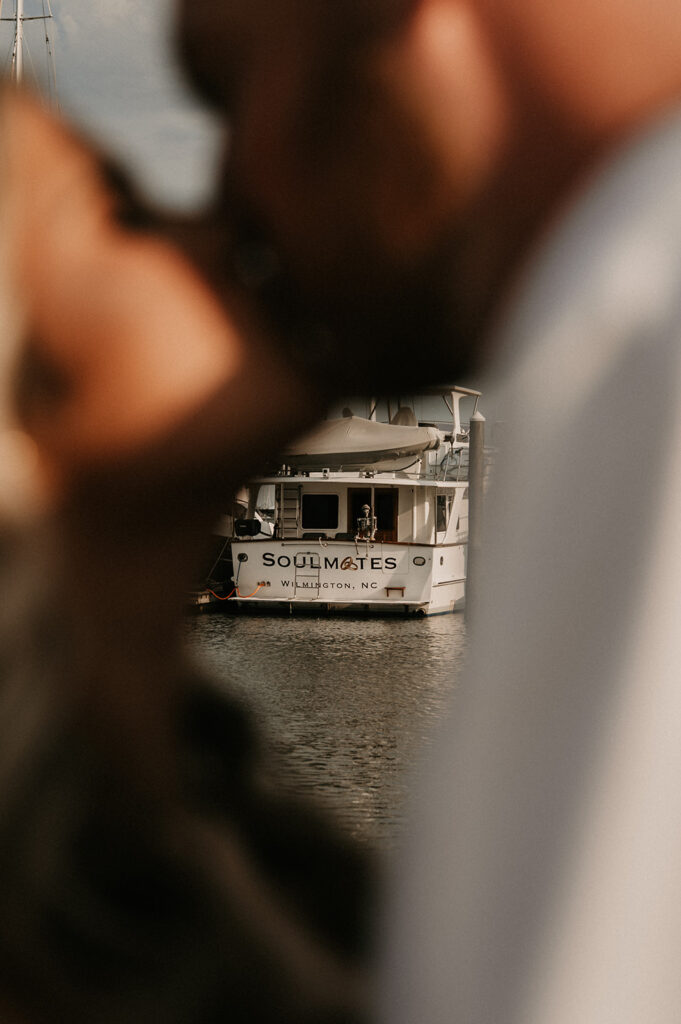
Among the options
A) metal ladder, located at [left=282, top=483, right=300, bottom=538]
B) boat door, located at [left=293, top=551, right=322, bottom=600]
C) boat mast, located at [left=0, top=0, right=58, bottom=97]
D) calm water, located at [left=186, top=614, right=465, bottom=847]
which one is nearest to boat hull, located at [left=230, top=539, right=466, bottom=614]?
boat door, located at [left=293, top=551, right=322, bottom=600]

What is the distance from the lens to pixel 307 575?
5.14 metres

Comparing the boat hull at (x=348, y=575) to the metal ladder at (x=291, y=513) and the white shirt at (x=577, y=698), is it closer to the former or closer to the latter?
the metal ladder at (x=291, y=513)

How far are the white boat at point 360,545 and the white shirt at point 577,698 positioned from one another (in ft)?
15.1

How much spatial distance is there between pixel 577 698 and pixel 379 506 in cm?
536

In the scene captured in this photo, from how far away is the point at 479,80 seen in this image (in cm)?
14

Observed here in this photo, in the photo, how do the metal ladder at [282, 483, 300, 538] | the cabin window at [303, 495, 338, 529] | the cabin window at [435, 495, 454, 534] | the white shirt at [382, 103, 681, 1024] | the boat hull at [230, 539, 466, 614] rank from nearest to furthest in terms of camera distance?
the white shirt at [382, 103, 681, 1024]
the boat hull at [230, 539, 466, 614]
the metal ladder at [282, 483, 300, 538]
the cabin window at [303, 495, 338, 529]
the cabin window at [435, 495, 454, 534]

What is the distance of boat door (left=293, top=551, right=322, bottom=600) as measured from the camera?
509 cm

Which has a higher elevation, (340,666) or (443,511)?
Answer: (443,511)

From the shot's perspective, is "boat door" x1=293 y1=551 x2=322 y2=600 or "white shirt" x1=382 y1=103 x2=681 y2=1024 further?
"boat door" x1=293 y1=551 x2=322 y2=600

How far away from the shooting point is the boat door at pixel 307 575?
200 inches

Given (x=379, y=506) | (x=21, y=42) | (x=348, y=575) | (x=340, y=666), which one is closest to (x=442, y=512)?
(x=379, y=506)

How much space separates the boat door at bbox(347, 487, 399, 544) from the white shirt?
17.2 feet

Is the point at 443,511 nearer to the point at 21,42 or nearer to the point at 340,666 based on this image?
the point at 340,666

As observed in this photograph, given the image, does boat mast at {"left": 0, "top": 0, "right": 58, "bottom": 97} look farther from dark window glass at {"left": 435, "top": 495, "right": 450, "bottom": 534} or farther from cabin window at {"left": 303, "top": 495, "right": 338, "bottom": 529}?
dark window glass at {"left": 435, "top": 495, "right": 450, "bottom": 534}
